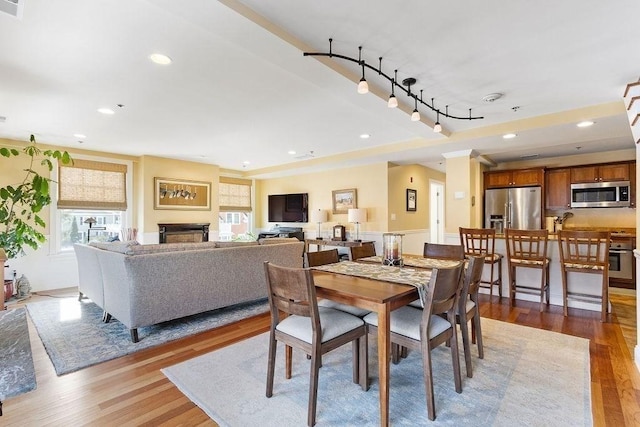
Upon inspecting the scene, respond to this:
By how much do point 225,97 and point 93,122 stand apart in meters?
2.13

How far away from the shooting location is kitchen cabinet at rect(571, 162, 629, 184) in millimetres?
5016

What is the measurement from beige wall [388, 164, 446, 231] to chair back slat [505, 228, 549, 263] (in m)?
2.37

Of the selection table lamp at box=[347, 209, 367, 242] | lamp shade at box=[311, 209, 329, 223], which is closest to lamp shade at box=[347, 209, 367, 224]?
table lamp at box=[347, 209, 367, 242]

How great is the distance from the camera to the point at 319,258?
8.94 ft

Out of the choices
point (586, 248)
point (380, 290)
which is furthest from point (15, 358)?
point (586, 248)

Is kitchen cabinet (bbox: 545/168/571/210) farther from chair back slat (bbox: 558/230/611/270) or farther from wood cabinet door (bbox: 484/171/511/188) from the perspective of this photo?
chair back slat (bbox: 558/230/611/270)

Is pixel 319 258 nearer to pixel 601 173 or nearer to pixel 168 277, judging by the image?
pixel 168 277

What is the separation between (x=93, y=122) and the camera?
406 centimetres

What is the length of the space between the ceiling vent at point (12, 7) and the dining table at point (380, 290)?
2.42m

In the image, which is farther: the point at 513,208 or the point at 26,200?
the point at 513,208

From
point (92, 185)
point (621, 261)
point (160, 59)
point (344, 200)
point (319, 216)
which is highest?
point (160, 59)

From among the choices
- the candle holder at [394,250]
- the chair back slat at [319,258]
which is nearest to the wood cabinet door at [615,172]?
the candle holder at [394,250]

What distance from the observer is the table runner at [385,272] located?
77.8 inches

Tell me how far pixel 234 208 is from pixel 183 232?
5.87ft
